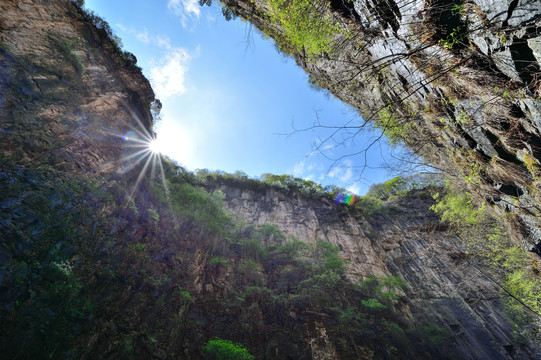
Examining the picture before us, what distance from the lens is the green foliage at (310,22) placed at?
4176mm

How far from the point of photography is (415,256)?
629 inches

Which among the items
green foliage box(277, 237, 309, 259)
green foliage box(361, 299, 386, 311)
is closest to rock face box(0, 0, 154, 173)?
green foliage box(277, 237, 309, 259)

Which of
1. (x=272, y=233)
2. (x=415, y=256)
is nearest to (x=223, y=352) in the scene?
(x=272, y=233)

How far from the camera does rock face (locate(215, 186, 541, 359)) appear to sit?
38.3 ft

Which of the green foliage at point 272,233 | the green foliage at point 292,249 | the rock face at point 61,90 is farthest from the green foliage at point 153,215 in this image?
the green foliage at point 292,249

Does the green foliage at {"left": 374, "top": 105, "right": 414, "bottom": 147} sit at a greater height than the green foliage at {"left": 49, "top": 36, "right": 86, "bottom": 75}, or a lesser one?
lesser

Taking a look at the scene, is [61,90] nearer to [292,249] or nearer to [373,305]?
[292,249]

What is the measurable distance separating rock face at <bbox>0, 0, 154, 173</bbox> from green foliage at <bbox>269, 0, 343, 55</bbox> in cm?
716

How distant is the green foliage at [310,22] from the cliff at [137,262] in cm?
703

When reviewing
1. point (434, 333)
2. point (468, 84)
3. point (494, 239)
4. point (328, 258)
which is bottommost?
point (468, 84)

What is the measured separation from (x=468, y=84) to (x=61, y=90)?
35.4 feet

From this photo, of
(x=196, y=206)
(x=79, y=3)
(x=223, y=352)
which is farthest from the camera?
(x=196, y=206)

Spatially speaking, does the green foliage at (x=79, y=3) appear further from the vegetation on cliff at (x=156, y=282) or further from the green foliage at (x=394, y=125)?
the green foliage at (x=394, y=125)

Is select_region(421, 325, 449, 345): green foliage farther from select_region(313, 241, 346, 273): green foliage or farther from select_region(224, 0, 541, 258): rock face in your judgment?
select_region(224, 0, 541, 258): rock face
